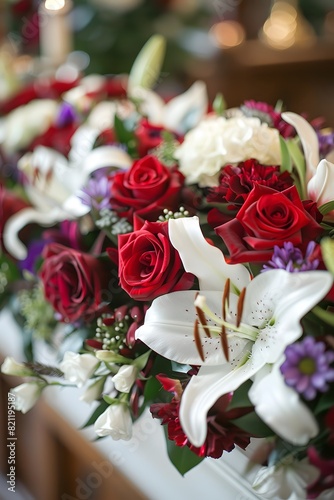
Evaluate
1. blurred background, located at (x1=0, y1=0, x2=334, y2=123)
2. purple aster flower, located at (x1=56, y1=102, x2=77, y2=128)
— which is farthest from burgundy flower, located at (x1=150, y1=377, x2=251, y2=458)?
blurred background, located at (x1=0, y1=0, x2=334, y2=123)

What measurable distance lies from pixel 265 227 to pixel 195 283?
0.09m

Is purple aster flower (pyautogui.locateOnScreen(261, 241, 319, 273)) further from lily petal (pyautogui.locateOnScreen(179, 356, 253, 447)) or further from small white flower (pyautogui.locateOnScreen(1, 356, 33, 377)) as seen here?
small white flower (pyautogui.locateOnScreen(1, 356, 33, 377))

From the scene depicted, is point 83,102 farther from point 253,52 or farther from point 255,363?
point 253,52

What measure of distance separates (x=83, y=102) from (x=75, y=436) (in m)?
0.56

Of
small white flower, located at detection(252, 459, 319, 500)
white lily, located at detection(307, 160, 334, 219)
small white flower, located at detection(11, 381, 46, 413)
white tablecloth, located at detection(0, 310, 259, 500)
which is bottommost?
white tablecloth, located at detection(0, 310, 259, 500)

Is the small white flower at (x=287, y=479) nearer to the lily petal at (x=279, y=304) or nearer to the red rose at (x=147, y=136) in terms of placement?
the lily petal at (x=279, y=304)

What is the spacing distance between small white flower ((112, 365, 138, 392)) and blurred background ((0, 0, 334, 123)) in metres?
1.02

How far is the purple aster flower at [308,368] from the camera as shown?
0.40 meters

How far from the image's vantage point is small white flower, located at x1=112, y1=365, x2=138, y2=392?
1.80ft

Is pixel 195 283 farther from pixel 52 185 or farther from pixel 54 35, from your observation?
pixel 54 35

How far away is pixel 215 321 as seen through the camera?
489mm

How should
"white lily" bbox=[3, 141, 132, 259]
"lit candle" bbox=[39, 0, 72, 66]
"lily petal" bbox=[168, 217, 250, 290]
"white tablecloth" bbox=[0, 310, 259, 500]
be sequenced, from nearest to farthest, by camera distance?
"lily petal" bbox=[168, 217, 250, 290]
"white tablecloth" bbox=[0, 310, 259, 500]
"white lily" bbox=[3, 141, 132, 259]
"lit candle" bbox=[39, 0, 72, 66]

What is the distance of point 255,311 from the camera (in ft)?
1.63

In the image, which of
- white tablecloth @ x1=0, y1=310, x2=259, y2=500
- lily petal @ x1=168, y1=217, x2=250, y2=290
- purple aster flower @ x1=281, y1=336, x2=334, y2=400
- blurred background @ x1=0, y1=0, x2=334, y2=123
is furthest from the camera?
blurred background @ x1=0, y1=0, x2=334, y2=123
